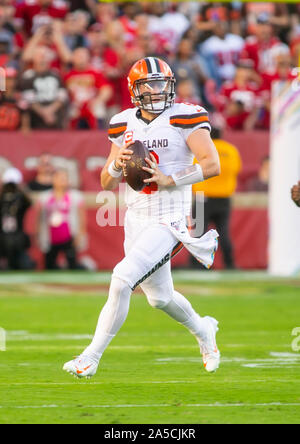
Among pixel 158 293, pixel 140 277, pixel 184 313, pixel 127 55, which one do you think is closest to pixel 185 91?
pixel 127 55

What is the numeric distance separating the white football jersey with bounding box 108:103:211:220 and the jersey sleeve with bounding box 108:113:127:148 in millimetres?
12

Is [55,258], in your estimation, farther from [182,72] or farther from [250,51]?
[250,51]

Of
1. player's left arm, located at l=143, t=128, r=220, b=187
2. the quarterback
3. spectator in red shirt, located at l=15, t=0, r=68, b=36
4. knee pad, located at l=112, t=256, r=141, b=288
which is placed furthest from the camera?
spectator in red shirt, located at l=15, t=0, r=68, b=36

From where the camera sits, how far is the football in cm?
537

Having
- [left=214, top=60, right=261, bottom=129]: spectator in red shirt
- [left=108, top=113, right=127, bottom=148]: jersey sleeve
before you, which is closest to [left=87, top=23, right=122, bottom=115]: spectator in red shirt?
[left=214, top=60, right=261, bottom=129]: spectator in red shirt

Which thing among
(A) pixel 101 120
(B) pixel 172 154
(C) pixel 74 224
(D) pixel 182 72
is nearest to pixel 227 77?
(D) pixel 182 72

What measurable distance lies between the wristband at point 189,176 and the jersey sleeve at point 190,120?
209mm

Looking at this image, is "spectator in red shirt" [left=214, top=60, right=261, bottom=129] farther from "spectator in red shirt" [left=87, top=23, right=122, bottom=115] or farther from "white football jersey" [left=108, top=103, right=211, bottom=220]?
"white football jersey" [left=108, top=103, right=211, bottom=220]

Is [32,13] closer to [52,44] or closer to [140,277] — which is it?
[52,44]

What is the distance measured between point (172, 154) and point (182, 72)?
8287mm

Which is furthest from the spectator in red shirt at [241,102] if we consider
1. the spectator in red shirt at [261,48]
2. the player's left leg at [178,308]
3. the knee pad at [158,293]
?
the knee pad at [158,293]

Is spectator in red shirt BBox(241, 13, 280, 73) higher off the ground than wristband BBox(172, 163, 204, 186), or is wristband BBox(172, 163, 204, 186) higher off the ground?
spectator in red shirt BBox(241, 13, 280, 73)

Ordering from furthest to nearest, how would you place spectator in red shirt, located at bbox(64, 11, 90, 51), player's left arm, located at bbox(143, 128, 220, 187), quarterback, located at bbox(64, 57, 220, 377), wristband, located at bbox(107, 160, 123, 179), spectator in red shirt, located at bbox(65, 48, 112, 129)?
spectator in red shirt, located at bbox(64, 11, 90, 51), spectator in red shirt, located at bbox(65, 48, 112, 129), wristband, located at bbox(107, 160, 123, 179), player's left arm, located at bbox(143, 128, 220, 187), quarterback, located at bbox(64, 57, 220, 377)
